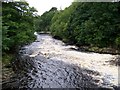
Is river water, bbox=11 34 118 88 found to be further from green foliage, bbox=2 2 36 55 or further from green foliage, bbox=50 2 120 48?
green foliage, bbox=50 2 120 48

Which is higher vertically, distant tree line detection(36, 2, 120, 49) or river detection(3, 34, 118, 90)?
distant tree line detection(36, 2, 120, 49)

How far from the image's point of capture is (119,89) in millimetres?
11273

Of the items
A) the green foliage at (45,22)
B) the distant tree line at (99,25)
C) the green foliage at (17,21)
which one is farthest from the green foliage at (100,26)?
the green foliage at (45,22)

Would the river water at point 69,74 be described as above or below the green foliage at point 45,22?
below

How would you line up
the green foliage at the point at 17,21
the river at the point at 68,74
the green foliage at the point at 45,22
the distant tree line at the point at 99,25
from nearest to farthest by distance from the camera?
1. the river at the point at 68,74
2. the green foliage at the point at 17,21
3. the distant tree line at the point at 99,25
4. the green foliage at the point at 45,22

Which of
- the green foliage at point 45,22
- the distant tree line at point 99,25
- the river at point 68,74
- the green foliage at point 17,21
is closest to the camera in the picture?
the river at point 68,74

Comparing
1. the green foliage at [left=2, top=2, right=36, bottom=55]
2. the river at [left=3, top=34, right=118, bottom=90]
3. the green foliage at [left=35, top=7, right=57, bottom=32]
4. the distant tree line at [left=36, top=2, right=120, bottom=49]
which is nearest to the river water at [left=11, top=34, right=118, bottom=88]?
the river at [left=3, top=34, right=118, bottom=90]

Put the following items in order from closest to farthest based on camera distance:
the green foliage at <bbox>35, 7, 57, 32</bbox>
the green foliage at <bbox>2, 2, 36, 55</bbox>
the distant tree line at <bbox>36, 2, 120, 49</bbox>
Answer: the green foliage at <bbox>2, 2, 36, 55</bbox>
the distant tree line at <bbox>36, 2, 120, 49</bbox>
the green foliage at <bbox>35, 7, 57, 32</bbox>

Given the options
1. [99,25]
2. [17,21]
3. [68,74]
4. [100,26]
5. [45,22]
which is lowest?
[68,74]

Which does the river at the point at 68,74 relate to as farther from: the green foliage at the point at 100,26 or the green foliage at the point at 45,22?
the green foliage at the point at 45,22

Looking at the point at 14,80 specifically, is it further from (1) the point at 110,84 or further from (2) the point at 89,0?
(2) the point at 89,0

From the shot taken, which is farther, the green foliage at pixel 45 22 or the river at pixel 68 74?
the green foliage at pixel 45 22

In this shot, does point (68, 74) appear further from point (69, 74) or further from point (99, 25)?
point (99, 25)

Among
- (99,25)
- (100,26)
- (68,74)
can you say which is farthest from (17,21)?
(99,25)
